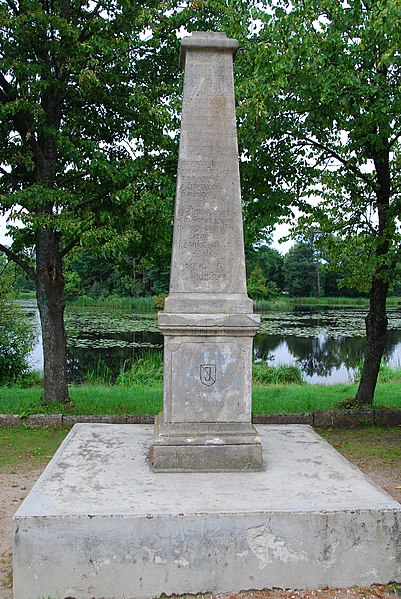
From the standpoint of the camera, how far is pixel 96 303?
142ft

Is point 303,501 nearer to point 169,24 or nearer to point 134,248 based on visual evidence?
point 134,248

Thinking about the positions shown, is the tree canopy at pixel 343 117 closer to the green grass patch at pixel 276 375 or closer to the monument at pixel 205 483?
the monument at pixel 205 483

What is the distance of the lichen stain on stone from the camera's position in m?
4.34

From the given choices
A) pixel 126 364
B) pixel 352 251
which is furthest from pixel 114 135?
pixel 126 364

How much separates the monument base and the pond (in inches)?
486

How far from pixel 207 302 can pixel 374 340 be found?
6.10 m

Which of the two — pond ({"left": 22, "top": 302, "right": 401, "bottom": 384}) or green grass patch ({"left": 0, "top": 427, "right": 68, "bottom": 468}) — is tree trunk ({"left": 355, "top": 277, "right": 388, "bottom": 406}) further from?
pond ({"left": 22, "top": 302, "right": 401, "bottom": 384})

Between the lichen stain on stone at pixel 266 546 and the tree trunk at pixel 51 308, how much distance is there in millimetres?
6476

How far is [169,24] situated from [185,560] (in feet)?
26.3

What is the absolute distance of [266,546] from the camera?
4355 millimetres

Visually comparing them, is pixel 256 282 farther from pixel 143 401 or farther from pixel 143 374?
pixel 143 401

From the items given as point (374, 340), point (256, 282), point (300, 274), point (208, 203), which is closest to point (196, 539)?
point (208, 203)

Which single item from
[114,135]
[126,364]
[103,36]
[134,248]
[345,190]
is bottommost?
[126,364]

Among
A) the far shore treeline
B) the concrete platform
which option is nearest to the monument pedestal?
the concrete platform
